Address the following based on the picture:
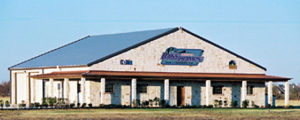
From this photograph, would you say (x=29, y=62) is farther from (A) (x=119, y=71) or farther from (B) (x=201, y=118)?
(B) (x=201, y=118)

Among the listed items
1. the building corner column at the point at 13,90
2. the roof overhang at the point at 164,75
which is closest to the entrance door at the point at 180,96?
the roof overhang at the point at 164,75

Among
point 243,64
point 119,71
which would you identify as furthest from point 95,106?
point 243,64

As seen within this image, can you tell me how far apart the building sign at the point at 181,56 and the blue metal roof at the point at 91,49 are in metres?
1.96

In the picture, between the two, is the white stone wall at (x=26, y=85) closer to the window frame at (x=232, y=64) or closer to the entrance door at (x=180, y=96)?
the entrance door at (x=180, y=96)

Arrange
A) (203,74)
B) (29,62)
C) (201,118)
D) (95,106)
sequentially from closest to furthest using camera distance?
(201,118), (95,106), (203,74), (29,62)

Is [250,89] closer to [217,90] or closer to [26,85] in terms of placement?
[217,90]

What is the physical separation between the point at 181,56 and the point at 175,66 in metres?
1.13

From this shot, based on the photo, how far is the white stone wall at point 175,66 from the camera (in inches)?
2896

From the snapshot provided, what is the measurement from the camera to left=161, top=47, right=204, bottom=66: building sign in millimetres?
76062

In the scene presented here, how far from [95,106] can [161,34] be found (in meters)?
9.37

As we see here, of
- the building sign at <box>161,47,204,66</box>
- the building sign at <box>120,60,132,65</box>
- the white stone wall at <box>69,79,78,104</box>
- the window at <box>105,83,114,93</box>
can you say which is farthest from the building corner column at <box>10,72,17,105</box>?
the building sign at <box>161,47,204,66</box>

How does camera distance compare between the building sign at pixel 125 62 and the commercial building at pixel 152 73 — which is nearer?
the commercial building at pixel 152 73

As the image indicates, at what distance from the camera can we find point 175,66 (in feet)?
251

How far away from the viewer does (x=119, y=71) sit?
7319 centimetres
